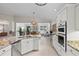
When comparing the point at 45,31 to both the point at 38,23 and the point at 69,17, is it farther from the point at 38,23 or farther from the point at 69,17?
the point at 69,17

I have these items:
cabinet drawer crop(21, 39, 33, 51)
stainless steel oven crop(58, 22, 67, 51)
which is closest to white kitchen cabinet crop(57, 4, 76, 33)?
stainless steel oven crop(58, 22, 67, 51)

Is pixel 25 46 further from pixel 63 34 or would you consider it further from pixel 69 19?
pixel 69 19

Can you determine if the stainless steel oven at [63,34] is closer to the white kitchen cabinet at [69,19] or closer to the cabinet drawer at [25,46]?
the white kitchen cabinet at [69,19]

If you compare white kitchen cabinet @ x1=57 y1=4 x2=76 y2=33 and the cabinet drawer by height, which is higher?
white kitchen cabinet @ x1=57 y1=4 x2=76 y2=33

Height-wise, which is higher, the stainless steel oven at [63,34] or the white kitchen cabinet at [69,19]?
the white kitchen cabinet at [69,19]

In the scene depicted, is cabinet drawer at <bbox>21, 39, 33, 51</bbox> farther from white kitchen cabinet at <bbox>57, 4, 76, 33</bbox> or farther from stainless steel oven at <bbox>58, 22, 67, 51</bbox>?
white kitchen cabinet at <bbox>57, 4, 76, 33</bbox>

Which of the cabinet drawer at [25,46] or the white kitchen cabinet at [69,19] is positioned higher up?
the white kitchen cabinet at [69,19]

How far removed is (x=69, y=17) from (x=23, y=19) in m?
1.02

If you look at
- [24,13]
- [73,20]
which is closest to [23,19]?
[24,13]

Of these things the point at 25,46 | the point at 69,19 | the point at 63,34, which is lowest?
the point at 25,46

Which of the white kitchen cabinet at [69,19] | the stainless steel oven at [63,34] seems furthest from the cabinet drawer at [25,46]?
the white kitchen cabinet at [69,19]

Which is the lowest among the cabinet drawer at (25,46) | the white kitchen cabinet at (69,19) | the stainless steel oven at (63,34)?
the cabinet drawer at (25,46)

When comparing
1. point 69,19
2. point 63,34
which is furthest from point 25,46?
point 69,19

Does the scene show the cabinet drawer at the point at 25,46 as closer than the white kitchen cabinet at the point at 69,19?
No
